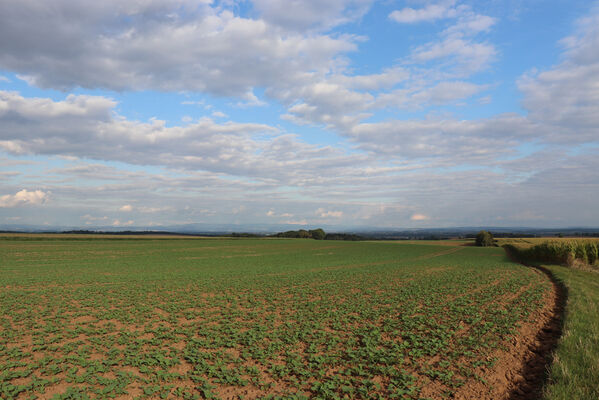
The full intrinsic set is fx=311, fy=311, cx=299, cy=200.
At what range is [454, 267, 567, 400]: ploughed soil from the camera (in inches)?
344

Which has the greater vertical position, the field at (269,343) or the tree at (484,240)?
the field at (269,343)

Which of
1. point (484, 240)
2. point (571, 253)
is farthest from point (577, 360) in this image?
point (484, 240)

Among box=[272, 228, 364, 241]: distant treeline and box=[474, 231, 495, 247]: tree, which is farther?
box=[272, 228, 364, 241]: distant treeline

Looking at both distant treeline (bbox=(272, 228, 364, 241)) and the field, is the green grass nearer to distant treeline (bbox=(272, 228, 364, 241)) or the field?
the field

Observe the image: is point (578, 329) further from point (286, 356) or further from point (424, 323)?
point (286, 356)

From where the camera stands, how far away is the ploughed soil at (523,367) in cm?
873

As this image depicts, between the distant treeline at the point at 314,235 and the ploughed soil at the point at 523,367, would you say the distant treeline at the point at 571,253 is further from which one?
the distant treeline at the point at 314,235

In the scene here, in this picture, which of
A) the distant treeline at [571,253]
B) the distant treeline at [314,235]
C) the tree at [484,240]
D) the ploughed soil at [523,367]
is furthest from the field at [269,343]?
the distant treeline at [314,235]

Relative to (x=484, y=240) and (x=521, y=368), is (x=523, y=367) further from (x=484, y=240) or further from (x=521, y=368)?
(x=484, y=240)

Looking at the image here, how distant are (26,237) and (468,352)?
12962 cm

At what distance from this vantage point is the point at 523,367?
1042cm

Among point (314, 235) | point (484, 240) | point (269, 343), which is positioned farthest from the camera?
point (314, 235)

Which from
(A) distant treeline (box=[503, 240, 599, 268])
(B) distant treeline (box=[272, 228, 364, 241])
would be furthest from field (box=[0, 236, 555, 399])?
(B) distant treeline (box=[272, 228, 364, 241])

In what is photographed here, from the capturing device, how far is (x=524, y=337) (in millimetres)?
13055
